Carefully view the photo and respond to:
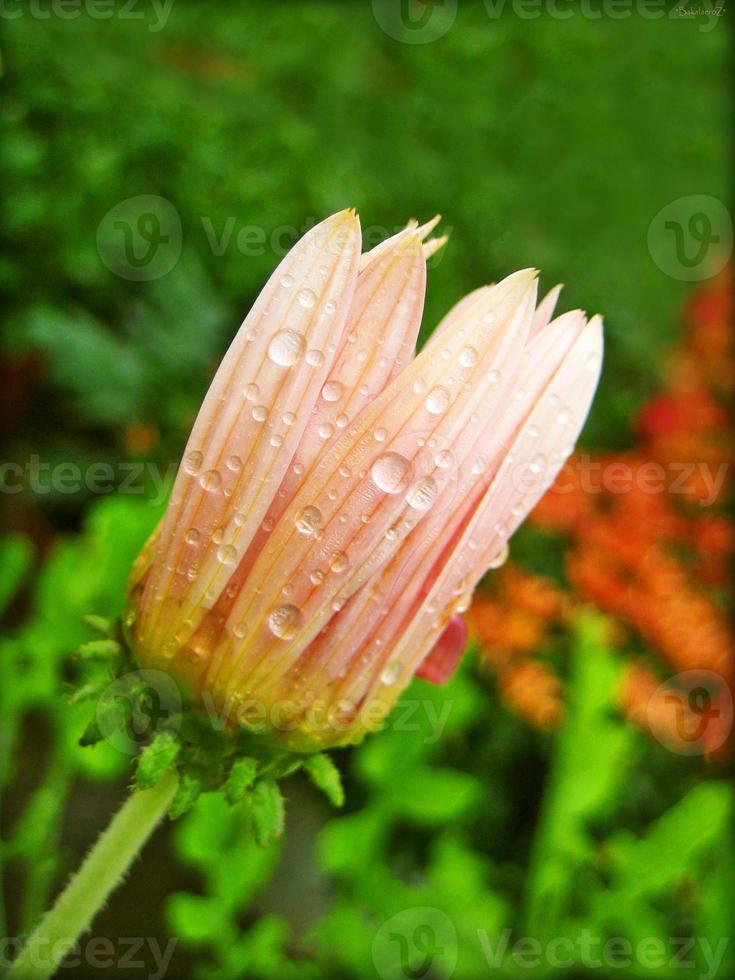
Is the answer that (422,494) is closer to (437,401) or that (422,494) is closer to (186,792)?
(437,401)

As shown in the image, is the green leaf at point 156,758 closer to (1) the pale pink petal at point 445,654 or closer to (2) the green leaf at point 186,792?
(2) the green leaf at point 186,792

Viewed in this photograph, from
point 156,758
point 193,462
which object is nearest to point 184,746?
point 156,758

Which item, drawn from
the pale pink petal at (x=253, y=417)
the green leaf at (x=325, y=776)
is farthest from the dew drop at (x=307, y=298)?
the green leaf at (x=325, y=776)

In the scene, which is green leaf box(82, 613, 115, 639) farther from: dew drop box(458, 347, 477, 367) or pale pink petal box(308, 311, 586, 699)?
dew drop box(458, 347, 477, 367)

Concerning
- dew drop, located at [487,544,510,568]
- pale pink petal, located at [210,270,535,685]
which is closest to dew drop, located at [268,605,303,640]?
pale pink petal, located at [210,270,535,685]

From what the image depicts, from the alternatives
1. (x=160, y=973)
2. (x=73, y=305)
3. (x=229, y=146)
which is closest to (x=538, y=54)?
(x=229, y=146)

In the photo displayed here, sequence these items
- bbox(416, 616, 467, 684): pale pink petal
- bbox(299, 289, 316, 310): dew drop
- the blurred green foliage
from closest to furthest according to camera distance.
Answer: bbox(299, 289, 316, 310): dew drop → bbox(416, 616, 467, 684): pale pink petal → the blurred green foliage

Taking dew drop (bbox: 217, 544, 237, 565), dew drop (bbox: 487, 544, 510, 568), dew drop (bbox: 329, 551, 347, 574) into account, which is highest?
dew drop (bbox: 487, 544, 510, 568)
